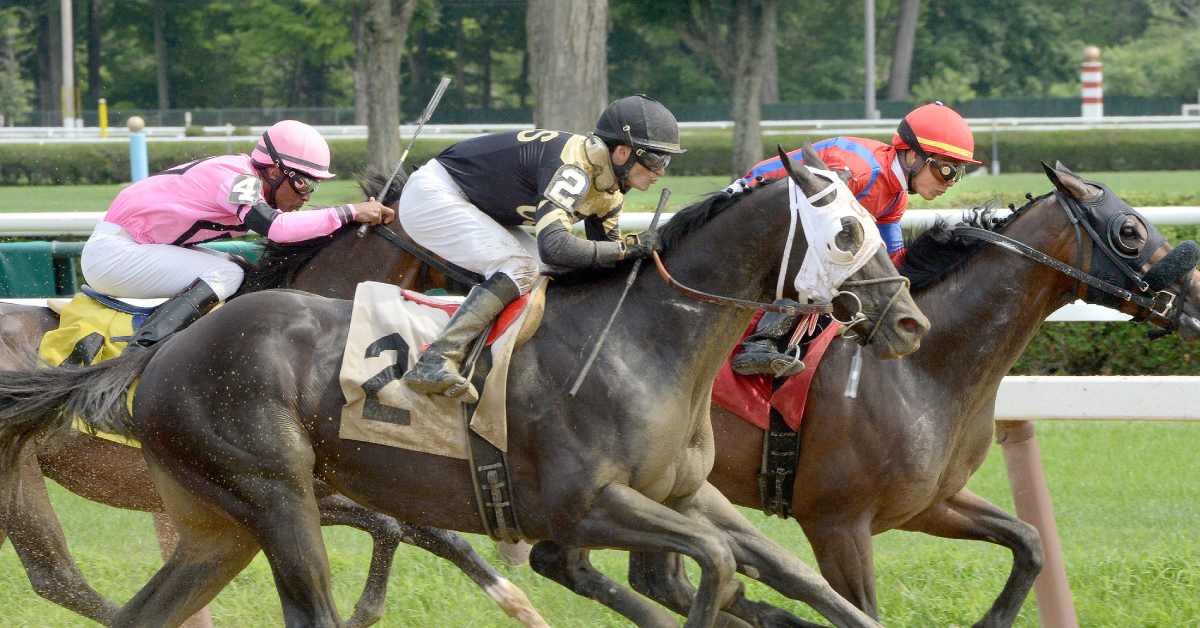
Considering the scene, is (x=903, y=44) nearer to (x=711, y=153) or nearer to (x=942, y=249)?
(x=711, y=153)

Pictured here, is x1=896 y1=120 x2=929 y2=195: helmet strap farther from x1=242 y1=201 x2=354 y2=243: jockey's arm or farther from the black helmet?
x1=242 y1=201 x2=354 y2=243: jockey's arm

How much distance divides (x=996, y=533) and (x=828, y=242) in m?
1.52

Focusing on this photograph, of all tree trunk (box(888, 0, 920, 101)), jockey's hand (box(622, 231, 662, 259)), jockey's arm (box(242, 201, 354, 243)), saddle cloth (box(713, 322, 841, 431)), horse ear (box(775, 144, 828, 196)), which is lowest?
saddle cloth (box(713, 322, 841, 431))

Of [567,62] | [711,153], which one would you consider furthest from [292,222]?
[711,153]

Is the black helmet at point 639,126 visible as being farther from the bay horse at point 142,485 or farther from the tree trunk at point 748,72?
the tree trunk at point 748,72

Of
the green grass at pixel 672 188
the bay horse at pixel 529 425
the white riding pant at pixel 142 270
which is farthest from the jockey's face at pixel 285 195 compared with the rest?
the green grass at pixel 672 188

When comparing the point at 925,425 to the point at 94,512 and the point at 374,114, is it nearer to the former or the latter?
the point at 94,512

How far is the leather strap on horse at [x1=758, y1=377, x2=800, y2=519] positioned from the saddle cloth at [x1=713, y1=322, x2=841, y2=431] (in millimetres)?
19

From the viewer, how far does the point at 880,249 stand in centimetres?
394

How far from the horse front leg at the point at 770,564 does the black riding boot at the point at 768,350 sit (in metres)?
0.46

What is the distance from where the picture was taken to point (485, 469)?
160 inches

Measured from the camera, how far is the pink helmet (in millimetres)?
5359

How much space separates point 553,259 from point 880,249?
85cm

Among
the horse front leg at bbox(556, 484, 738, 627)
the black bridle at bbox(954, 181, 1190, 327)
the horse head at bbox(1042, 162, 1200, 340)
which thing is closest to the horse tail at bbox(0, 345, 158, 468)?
the horse front leg at bbox(556, 484, 738, 627)
